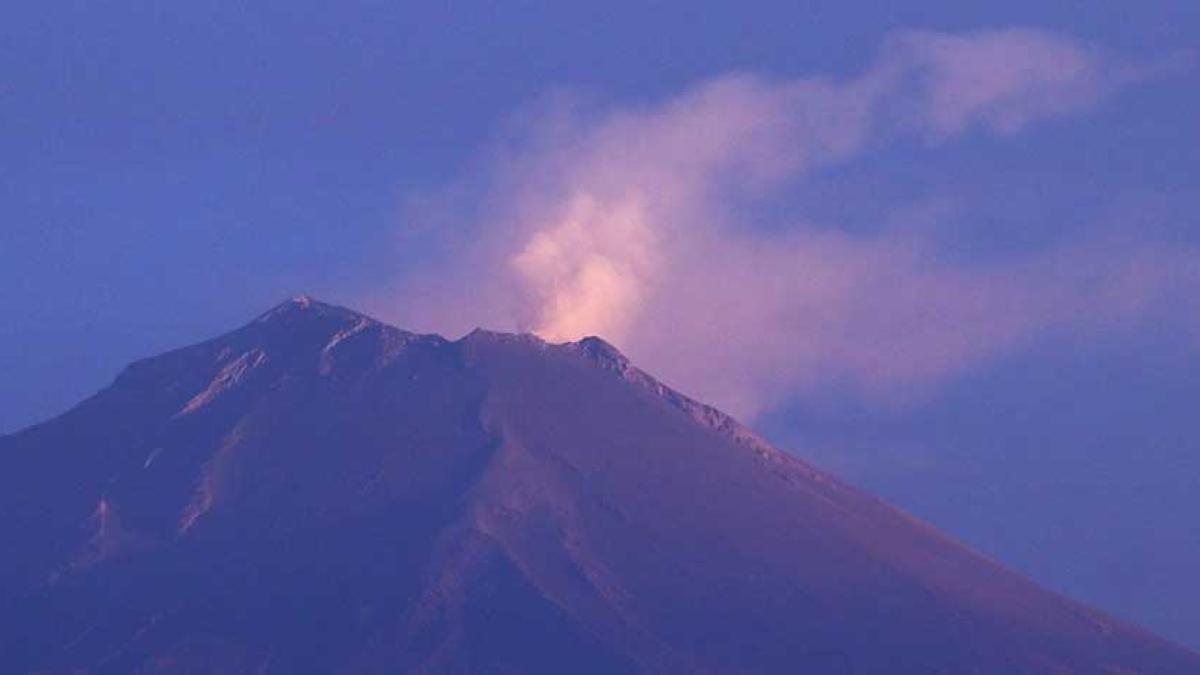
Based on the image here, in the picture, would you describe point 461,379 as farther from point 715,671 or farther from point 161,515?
point 715,671

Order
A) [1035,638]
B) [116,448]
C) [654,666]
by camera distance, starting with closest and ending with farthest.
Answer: [654,666], [1035,638], [116,448]

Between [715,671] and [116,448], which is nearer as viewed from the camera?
[715,671]

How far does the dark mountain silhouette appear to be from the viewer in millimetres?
169125

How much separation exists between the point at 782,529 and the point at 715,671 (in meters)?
16.3

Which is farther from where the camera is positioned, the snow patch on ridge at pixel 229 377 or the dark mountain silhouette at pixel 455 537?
the snow patch on ridge at pixel 229 377

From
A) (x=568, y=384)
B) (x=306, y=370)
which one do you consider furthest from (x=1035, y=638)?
(x=306, y=370)

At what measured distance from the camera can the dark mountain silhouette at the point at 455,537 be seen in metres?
169

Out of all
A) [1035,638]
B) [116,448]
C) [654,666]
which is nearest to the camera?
[654,666]

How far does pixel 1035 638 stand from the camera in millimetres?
175500

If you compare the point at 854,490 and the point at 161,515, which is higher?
the point at 854,490

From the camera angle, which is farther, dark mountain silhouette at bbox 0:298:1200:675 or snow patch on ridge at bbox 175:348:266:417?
snow patch on ridge at bbox 175:348:266:417

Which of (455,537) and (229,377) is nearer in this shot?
(455,537)

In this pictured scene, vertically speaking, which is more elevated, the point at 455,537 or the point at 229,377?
the point at 229,377

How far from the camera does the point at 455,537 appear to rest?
175 m
